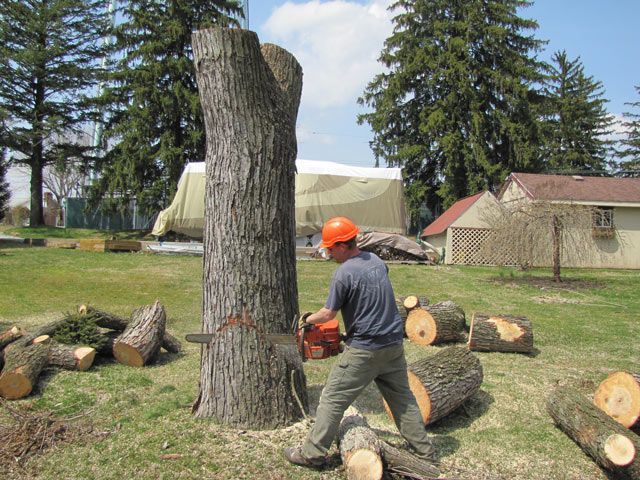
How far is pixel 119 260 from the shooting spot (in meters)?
17.6

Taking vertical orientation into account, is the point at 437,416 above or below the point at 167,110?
below

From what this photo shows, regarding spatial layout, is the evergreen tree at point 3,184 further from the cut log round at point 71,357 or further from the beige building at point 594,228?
the cut log round at point 71,357

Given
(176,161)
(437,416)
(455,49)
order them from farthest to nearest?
(455,49) → (176,161) → (437,416)

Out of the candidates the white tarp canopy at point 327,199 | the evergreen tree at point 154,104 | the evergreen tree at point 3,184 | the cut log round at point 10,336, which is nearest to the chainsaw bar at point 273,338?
the cut log round at point 10,336

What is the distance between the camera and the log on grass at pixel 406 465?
3.81 meters

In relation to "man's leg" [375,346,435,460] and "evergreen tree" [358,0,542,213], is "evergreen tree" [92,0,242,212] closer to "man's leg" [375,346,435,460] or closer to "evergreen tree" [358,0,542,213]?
Answer: "evergreen tree" [358,0,542,213]

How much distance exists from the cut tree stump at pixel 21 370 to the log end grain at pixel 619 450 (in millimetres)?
5146

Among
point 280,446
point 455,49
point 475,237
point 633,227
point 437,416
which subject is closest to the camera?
point 280,446

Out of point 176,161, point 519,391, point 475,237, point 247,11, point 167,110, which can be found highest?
point 247,11

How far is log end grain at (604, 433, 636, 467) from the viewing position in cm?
403

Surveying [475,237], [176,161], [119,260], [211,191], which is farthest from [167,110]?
[211,191]

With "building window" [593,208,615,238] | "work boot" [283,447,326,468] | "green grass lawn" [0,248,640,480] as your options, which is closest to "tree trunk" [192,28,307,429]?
"green grass lawn" [0,248,640,480]

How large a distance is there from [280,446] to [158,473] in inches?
36.4

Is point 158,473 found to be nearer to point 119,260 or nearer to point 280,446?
point 280,446
